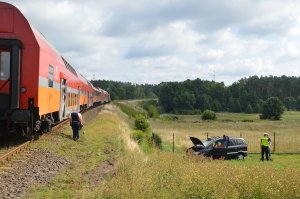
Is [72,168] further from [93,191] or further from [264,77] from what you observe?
[264,77]

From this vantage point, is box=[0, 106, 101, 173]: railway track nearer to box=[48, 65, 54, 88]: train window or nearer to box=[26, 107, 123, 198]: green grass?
box=[26, 107, 123, 198]: green grass

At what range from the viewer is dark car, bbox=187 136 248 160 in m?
27.7

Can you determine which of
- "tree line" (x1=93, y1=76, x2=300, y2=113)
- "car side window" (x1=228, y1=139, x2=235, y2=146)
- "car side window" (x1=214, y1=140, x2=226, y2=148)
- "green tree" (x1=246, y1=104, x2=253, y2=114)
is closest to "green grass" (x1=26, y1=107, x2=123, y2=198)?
"car side window" (x1=214, y1=140, x2=226, y2=148)

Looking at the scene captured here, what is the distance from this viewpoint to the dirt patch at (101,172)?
9.19 meters

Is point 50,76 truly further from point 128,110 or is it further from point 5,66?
point 128,110

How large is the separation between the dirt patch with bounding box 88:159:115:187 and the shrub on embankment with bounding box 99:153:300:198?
30 centimetres

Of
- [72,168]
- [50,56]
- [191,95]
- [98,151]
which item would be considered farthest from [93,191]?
[191,95]

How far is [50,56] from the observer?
1444cm

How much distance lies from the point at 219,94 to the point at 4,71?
149 metres

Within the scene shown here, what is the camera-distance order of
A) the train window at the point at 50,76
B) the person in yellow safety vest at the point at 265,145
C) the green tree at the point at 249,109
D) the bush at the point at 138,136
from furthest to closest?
the green tree at the point at 249,109, the person in yellow safety vest at the point at 265,145, the bush at the point at 138,136, the train window at the point at 50,76

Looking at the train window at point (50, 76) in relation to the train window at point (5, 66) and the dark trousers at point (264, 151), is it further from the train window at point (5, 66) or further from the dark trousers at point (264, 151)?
the dark trousers at point (264, 151)

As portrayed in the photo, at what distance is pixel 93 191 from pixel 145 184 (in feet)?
3.61

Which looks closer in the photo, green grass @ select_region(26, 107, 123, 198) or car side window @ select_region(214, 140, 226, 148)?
green grass @ select_region(26, 107, 123, 198)

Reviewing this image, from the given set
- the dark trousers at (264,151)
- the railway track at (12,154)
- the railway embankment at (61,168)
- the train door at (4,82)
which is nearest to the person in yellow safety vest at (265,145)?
the dark trousers at (264,151)
